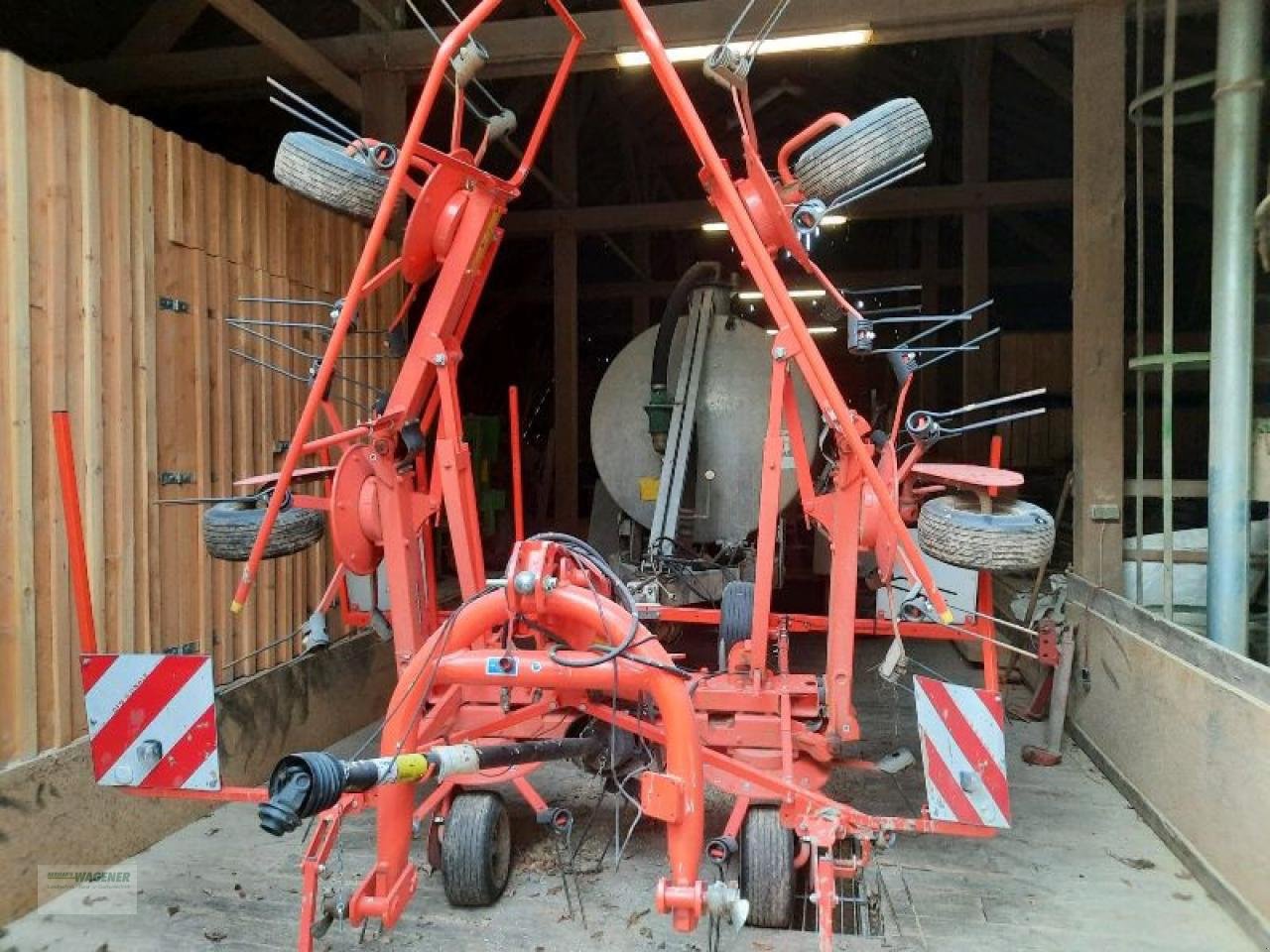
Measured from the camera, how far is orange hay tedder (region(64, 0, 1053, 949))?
99.0 inches

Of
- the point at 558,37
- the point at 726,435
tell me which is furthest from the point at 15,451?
the point at 558,37

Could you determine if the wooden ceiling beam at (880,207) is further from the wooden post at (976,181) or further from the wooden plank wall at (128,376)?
the wooden plank wall at (128,376)

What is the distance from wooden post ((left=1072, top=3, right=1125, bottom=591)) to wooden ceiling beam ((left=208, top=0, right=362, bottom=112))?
4.48 metres

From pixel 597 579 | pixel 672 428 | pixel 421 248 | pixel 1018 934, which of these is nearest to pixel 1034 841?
pixel 1018 934

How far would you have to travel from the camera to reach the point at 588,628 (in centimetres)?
276

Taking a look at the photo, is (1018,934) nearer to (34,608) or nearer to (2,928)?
(2,928)

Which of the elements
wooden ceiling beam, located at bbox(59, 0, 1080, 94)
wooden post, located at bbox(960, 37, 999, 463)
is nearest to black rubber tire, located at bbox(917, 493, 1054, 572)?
wooden ceiling beam, located at bbox(59, 0, 1080, 94)

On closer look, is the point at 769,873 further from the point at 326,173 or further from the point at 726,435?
the point at 326,173

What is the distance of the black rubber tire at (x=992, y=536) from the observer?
112 inches

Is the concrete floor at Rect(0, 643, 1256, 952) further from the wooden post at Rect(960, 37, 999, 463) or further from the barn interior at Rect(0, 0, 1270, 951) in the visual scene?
the wooden post at Rect(960, 37, 999, 463)

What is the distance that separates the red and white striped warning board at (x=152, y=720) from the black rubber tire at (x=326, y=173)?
170 cm

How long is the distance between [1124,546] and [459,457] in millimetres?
3735

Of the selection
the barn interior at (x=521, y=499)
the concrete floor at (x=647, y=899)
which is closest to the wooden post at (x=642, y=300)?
the barn interior at (x=521, y=499)

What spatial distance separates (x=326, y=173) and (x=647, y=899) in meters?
2.90
